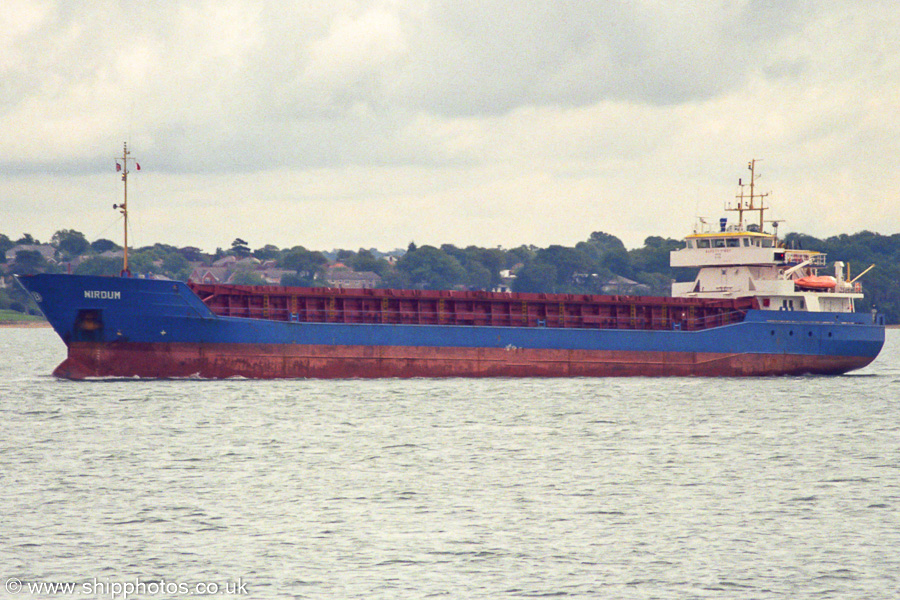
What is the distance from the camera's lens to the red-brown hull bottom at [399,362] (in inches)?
1507

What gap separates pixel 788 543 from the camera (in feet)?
61.7

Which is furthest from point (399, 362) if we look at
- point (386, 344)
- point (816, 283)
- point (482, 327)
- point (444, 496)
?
point (816, 283)

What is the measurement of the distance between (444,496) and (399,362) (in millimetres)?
19790

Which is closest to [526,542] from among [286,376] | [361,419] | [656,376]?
[361,419]

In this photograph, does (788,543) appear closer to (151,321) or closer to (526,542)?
(526,542)

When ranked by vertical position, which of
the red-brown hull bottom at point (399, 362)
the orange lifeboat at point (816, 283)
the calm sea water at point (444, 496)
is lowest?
the calm sea water at point (444, 496)

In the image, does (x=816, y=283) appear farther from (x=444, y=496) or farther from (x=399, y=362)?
(x=444, y=496)

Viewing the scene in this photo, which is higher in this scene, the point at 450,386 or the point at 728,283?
the point at 728,283

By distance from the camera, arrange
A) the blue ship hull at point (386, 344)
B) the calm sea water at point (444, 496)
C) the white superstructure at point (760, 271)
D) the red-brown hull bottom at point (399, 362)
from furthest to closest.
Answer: the white superstructure at point (760, 271)
the red-brown hull bottom at point (399, 362)
the blue ship hull at point (386, 344)
the calm sea water at point (444, 496)

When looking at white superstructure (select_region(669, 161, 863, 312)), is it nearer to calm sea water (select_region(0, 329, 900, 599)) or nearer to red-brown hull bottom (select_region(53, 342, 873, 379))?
red-brown hull bottom (select_region(53, 342, 873, 379))

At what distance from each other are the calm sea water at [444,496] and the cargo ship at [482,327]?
2.09 m

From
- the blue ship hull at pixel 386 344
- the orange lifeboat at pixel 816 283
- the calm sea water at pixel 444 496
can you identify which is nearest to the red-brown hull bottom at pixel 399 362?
the blue ship hull at pixel 386 344

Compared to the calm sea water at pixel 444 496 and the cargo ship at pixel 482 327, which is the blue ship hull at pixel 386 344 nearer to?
the cargo ship at pixel 482 327

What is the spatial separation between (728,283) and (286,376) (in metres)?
24.4
